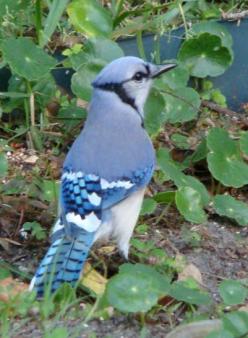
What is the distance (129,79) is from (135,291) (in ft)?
3.52

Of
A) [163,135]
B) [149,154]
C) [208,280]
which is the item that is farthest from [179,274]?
[163,135]

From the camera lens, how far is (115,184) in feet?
14.5

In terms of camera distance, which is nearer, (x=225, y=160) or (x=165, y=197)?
(x=165, y=197)

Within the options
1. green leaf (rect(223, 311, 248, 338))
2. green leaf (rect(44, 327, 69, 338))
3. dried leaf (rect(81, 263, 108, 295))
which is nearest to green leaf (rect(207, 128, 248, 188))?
dried leaf (rect(81, 263, 108, 295))

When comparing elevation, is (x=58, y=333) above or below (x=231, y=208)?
above

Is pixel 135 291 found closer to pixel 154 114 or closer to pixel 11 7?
pixel 154 114

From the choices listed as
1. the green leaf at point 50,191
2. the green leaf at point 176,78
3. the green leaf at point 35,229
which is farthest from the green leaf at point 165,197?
the green leaf at point 176,78

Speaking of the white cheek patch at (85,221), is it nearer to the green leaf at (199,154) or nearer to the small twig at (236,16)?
the green leaf at (199,154)

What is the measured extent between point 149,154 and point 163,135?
873 mm

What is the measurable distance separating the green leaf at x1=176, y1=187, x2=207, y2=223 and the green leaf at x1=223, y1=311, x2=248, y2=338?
109 cm

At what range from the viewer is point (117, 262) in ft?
15.0

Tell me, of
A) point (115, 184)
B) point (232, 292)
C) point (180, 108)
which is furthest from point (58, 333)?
point (180, 108)

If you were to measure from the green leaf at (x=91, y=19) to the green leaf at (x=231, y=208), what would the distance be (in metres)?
1.05

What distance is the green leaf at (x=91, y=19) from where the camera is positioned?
557cm
